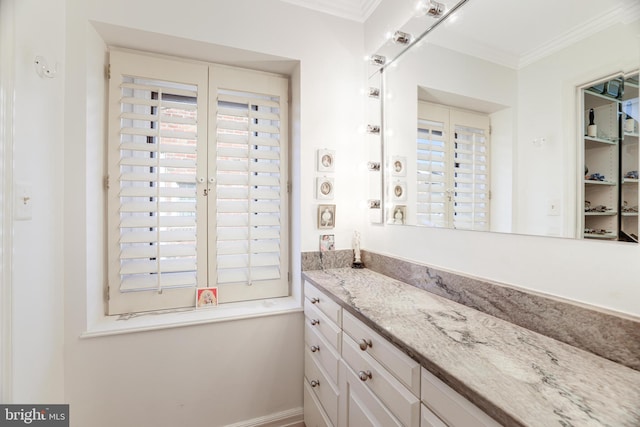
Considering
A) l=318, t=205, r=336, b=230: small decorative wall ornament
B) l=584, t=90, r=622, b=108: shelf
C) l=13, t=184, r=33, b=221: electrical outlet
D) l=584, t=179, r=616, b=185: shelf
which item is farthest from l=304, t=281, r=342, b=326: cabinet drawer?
l=13, t=184, r=33, b=221: electrical outlet

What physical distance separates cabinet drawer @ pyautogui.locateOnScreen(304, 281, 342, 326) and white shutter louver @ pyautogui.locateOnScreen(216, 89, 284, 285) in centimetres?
31

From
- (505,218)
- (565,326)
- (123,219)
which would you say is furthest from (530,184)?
(123,219)

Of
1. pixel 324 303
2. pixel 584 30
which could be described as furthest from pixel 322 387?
pixel 584 30

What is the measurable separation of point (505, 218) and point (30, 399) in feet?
6.41

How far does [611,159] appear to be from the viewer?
2.40 feet

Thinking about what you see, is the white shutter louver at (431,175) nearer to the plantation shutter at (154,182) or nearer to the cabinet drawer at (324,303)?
the cabinet drawer at (324,303)

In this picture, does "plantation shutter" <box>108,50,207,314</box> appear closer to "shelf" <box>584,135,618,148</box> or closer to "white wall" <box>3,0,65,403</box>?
"white wall" <box>3,0,65,403</box>

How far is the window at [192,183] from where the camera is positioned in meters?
1.51

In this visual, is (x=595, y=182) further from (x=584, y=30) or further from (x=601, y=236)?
(x=584, y=30)

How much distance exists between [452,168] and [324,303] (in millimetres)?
869

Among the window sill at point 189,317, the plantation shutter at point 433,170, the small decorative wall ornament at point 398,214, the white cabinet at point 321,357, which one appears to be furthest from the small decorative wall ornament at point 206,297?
the plantation shutter at point 433,170

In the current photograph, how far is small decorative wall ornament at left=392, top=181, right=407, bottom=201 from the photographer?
1511 millimetres

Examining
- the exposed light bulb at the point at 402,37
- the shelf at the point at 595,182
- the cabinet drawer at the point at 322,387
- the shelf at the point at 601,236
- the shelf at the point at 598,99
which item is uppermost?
the exposed light bulb at the point at 402,37

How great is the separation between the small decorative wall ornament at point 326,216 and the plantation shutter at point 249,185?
Answer: 0.25 metres
